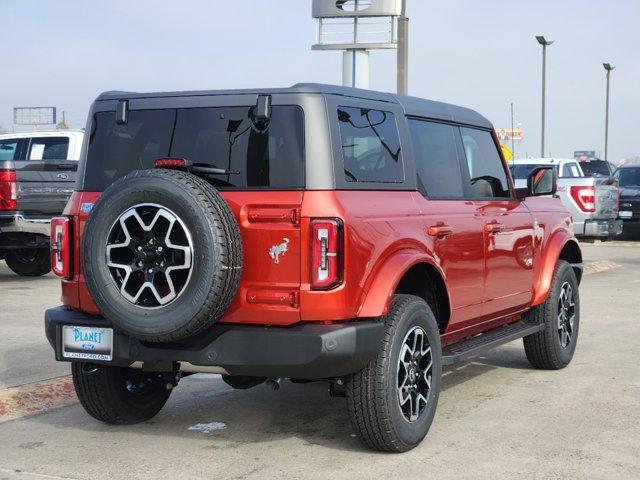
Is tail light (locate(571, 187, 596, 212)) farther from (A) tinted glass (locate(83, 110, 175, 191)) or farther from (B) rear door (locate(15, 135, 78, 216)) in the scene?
(A) tinted glass (locate(83, 110, 175, 191))

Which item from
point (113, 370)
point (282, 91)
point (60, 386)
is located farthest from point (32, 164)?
point (282, 91)

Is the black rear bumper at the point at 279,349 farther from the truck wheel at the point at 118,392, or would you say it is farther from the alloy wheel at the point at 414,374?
the truck wheel at the point at 118,392

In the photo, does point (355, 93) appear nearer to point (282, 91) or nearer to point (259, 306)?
point (282, 91)

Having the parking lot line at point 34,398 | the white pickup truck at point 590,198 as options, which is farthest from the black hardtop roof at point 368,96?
the white pickup truck at point 590,198

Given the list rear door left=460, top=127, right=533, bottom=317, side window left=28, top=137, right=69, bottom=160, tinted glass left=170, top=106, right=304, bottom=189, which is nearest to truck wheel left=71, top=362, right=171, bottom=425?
tinted glass left=170, top=106, right=304, bottom=189

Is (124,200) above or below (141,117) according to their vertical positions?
below

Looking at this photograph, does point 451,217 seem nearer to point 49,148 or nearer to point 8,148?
point 49,148

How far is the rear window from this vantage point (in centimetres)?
523

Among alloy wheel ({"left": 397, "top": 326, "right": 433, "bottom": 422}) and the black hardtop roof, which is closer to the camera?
the black hardtop roof

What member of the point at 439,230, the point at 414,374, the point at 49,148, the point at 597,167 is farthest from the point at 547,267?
the point at 597,167

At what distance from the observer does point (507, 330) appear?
7.25 metres

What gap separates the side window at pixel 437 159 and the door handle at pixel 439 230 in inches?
8.2

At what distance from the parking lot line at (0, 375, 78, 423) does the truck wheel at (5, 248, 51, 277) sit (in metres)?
8.53

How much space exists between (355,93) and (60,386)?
9.55 feet
